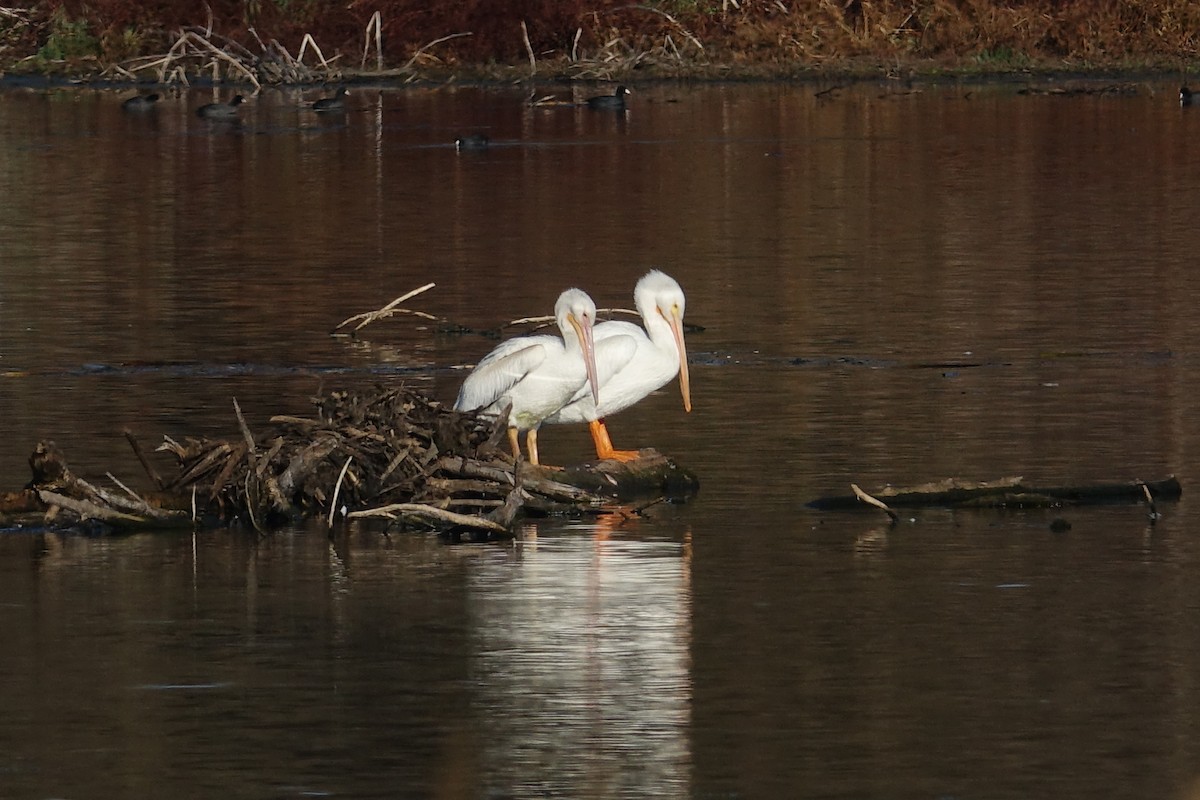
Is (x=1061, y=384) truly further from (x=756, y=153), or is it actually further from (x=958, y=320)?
(x=756, y=153)

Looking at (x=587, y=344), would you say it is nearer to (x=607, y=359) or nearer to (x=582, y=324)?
(x=582, y=324)

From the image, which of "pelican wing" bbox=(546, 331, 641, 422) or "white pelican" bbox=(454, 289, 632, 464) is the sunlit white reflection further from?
"pelican wing" bbox=(546, 331, 641, 422)

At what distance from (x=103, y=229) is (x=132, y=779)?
1858cm

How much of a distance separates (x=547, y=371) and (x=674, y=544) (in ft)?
4.59

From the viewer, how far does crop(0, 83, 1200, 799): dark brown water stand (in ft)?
24.3

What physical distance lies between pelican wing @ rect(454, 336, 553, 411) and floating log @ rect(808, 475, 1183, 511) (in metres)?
1.30

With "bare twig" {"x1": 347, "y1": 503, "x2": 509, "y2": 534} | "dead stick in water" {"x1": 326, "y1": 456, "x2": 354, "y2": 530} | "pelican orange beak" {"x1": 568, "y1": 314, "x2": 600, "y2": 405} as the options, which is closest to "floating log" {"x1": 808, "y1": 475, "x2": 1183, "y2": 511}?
"pelican orange beak" {"x1": 568, "y1": 314, "x2": 600, "y2": 405}

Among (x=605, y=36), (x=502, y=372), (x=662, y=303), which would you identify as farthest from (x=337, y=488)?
(x=605, y=36)

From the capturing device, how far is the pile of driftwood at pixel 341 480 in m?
10.7

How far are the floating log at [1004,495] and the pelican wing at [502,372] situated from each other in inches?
51.1

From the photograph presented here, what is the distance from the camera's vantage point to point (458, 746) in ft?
24.4

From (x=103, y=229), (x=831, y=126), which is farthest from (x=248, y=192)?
(x=831, y=126)

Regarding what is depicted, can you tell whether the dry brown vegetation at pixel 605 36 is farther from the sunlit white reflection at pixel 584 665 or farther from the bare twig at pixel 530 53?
the sunlit white reflection at pixel 584 665

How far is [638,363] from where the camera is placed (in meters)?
11.8
